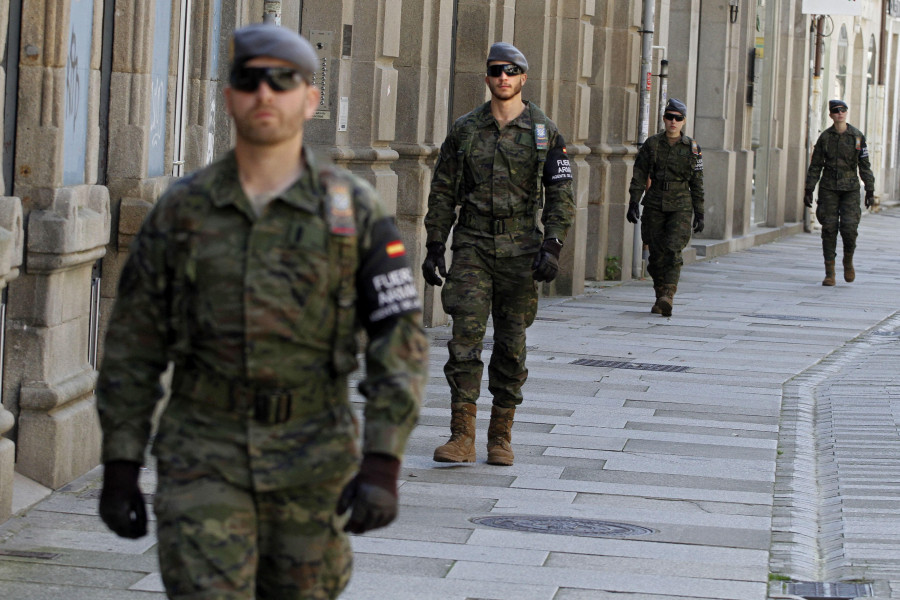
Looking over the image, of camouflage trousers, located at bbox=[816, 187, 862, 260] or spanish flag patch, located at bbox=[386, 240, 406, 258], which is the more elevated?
camouflage trousers, located at bbox=[816, 187, 862, 260]

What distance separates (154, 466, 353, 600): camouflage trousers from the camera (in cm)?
343

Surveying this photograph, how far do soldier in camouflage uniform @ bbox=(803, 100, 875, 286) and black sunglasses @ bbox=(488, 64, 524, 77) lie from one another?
12.0m

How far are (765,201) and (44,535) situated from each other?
1017 inches

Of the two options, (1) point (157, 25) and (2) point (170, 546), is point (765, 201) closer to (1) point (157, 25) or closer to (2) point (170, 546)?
(1) point (157, 25)

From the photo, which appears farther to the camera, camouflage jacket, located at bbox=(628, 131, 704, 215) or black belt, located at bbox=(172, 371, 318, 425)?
camouflage jacket, located at bbox=(628, 131, 704, 215)

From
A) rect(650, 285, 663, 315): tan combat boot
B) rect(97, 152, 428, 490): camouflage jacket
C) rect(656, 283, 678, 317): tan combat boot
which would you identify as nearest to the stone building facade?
rect(650, 285, 663, 315): tan combat boot

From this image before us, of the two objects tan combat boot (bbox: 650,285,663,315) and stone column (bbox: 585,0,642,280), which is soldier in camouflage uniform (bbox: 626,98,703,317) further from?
stone column (bbox: 585,0,642,280)

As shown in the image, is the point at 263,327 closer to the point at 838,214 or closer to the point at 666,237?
the point at 666,237

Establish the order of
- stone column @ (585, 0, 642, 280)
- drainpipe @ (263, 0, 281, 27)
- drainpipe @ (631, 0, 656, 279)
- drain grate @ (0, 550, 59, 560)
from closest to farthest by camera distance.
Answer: drain grate @ (0, 550, 59, 560) → drainpipe @ (263, 0, 281, 27) → stone column @ (585, 0, 642, 280) → drainpipe @ (631, 0, 656, 279)

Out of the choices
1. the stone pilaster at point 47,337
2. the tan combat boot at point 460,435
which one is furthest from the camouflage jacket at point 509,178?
the stone pilaster at point 47,337

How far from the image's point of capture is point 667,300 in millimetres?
15727

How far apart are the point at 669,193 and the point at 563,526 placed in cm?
888

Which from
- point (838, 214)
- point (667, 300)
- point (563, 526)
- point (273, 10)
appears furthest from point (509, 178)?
point (838, 214)

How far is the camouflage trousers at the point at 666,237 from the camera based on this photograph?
1543cm
